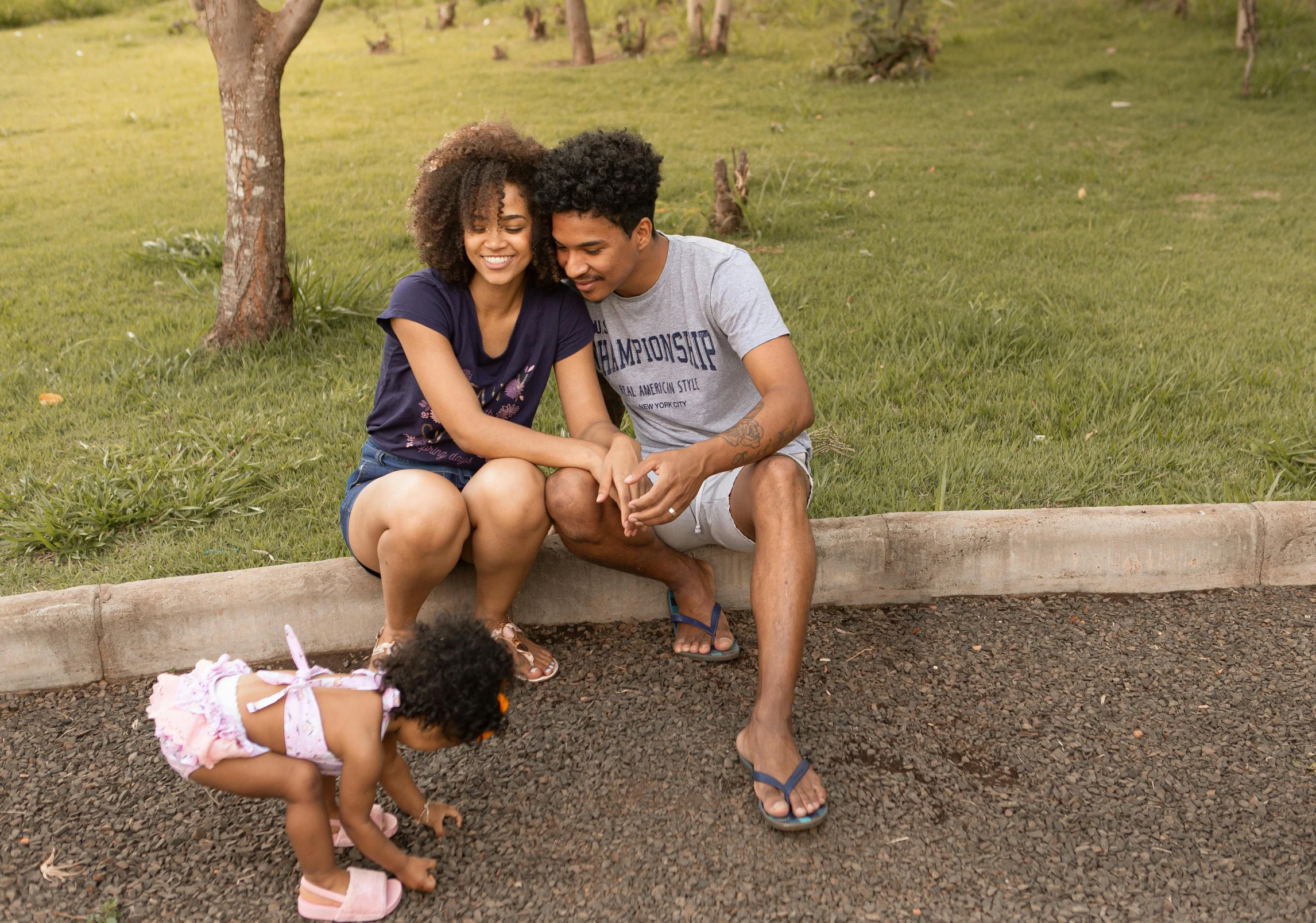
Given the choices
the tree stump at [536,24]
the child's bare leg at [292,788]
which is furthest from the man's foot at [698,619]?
the tree stump at [536,24]

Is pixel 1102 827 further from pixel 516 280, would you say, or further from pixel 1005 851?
pixel 516 280

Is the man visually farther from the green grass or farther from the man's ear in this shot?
the green grass

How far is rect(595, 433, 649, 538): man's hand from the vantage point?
8.58 ft

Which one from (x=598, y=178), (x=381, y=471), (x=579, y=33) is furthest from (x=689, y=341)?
(x=579, y=33)

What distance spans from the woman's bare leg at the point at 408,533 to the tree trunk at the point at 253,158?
7.50 ft

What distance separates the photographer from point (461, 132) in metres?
2.73

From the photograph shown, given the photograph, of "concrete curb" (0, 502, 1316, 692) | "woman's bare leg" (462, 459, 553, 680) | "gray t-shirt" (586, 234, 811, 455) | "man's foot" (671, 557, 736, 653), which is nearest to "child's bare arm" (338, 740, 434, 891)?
"woman's bare leg" (462, 459, 553, 680)

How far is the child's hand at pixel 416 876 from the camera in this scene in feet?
7.03

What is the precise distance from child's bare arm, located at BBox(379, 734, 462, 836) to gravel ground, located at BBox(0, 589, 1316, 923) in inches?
2.2

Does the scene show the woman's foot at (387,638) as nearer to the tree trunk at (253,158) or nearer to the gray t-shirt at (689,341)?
the gray t-shirt at (689,341)

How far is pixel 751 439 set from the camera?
8.46 feet

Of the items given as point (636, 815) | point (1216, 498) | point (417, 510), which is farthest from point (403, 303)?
point (1216, 498)

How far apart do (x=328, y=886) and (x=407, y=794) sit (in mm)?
227

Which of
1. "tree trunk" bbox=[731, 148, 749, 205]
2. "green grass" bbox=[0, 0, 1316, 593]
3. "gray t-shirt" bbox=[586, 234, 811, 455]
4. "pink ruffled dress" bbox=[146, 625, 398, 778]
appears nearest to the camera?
"pink ruffled dress" bbox=[146, 625, 398, 778]
